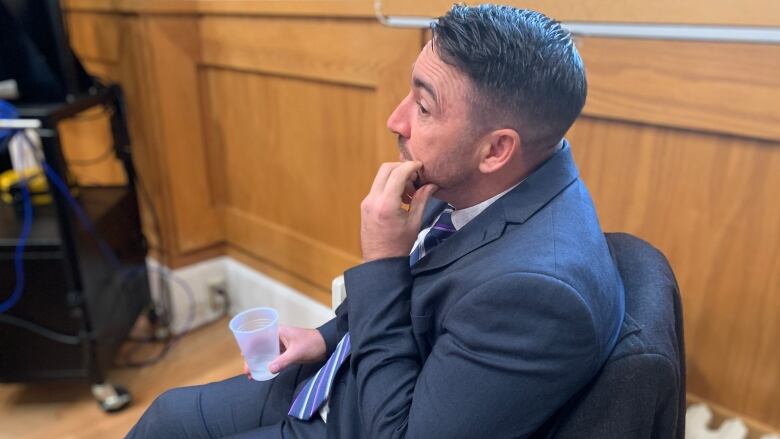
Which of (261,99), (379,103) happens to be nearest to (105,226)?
(261,99)

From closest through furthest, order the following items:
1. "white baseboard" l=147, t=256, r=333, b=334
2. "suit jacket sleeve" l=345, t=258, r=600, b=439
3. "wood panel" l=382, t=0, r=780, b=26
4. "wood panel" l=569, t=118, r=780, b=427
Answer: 1. "suit jacket sleeve" l=345, t=258, r=600, b=439
2. "wood panel" l=382, t=0, r=780, b=26
3. "wood panel" l=569, t=118, r=780, b=427
4. "white baseboard" l=147, t=256, r=333, b=334

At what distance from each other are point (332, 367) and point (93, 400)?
1215 millimetres

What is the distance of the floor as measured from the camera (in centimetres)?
166

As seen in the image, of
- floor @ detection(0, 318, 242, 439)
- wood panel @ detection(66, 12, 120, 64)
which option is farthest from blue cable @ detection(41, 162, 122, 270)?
wood panel @ detection(66, 12, 120, 64)

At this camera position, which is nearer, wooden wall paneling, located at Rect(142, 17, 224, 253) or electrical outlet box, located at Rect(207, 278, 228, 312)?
wooden wall paneling, located at Rect(142, 17, 224, 253)

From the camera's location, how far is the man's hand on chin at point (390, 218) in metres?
0.83

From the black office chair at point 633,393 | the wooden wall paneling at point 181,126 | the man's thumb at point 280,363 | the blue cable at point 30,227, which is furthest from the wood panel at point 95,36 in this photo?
the black office chair at point 633,393

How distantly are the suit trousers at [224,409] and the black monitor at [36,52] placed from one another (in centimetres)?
94

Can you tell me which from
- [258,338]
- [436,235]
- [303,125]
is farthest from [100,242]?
[436,235]

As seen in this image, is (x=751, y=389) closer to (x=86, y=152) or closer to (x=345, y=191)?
(x=345, y=191)

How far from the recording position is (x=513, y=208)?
2.55 ft

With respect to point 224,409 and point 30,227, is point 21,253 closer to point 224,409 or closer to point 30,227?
point 30,227

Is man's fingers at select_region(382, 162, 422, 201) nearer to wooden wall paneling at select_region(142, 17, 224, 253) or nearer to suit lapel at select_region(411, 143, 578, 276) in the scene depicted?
suit lapel at select_region(411, 143, 578, 276)

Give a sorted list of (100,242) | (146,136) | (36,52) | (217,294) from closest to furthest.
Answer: (36,52)
(100,242)
(146,136)
(217,294)
